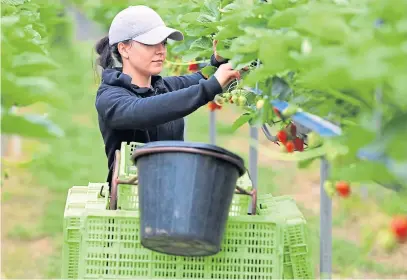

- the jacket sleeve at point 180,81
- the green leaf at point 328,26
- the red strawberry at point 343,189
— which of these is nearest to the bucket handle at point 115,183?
the red strawberry at point 343,189

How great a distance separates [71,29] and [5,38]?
47.8 feet

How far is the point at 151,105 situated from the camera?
163 inches

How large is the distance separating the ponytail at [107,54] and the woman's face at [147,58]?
21 centimetres

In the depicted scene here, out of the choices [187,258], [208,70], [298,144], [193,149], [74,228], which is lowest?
[187,258]

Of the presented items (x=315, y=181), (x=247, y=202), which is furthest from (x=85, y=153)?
(x=247, y=202)

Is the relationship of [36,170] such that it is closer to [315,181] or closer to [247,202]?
[315,181]

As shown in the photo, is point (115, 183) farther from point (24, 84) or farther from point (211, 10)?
point (211, 10)

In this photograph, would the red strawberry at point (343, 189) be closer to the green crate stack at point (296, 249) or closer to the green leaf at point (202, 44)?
the green crate stack at point (296, 249)

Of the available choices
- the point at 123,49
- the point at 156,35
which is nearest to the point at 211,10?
the point at 156,35

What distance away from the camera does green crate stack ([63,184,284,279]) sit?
3568 millimetres

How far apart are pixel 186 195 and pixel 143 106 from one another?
2.97ft

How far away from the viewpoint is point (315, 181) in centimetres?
1124

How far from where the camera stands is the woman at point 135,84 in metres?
4.25

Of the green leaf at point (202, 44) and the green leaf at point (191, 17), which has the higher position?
the green leaf at point (191, 17)
